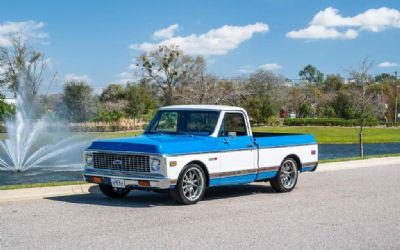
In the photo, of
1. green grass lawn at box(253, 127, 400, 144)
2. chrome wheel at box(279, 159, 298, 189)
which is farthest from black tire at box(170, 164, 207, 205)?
green grass lawn at box(253, 127, 400, 144)

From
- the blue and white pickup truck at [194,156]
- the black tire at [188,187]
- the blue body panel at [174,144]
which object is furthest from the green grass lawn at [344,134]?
the black tire at [188,187]

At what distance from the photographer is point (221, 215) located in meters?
10.4

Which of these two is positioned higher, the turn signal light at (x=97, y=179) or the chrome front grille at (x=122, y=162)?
the chrome front grille at (x=122, y=162)

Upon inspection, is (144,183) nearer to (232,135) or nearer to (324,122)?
(232,135)

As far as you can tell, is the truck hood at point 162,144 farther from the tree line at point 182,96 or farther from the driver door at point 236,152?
the tree line at point 182,96

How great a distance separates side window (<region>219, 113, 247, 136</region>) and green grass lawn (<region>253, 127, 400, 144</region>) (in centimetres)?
3963

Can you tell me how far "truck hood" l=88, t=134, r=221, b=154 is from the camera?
36.4 ft

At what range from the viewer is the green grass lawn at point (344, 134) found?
174 feet

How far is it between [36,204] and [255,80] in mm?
70378

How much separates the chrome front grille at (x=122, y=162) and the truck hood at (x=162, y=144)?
0.13 m

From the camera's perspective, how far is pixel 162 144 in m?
11.1

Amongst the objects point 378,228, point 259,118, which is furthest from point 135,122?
point 378,228

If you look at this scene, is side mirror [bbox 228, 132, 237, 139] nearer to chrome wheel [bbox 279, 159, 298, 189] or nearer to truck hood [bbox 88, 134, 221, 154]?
truck hood [bbox 88, 134, 221, 154]

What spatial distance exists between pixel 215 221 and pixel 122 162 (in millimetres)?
2564
